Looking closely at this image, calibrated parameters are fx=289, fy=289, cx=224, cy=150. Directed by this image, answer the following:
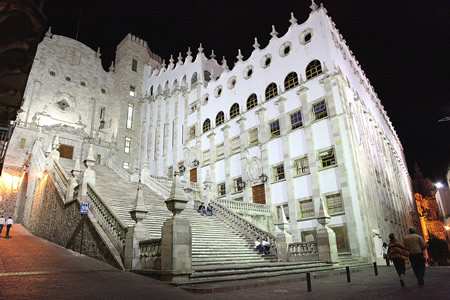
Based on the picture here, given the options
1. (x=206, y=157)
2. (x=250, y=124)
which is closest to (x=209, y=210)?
(x=250, y=124)

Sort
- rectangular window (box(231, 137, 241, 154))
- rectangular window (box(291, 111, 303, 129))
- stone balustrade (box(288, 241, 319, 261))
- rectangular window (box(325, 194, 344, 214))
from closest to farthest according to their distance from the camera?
stone balustrade (box(288, 241, 319, 261))
rectangular window (box(325, 194, 344, 214))
rectangular window (box(291, 111, 303, 129))
rectangular window (box(231, 137, 241, 154))

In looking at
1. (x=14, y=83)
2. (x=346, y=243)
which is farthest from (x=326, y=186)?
(x=14, y=83)

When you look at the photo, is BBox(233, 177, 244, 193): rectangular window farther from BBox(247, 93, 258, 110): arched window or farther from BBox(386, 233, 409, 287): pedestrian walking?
BBox(386, 233, 409, 287): pedestrian walking

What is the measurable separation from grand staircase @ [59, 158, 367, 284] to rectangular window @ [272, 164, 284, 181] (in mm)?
8278

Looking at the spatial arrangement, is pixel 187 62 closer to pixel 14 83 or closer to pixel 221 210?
pixel 221 210

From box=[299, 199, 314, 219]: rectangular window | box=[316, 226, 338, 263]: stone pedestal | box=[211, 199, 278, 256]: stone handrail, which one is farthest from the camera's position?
box=[299, 199, 314, 219]: rectangular window

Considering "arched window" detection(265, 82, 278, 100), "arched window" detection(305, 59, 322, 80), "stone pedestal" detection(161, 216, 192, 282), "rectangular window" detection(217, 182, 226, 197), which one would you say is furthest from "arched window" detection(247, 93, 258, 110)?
"stone pedestal" detection(161, 216, 192, 282)

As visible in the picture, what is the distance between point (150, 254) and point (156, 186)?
13691 mm

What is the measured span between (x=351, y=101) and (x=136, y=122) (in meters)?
29.6

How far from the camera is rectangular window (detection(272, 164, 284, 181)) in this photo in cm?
2491

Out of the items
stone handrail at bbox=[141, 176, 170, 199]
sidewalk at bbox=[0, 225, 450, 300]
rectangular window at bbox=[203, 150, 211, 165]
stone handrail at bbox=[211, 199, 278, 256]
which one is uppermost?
rectangular window at bbox=[203, 150, 211, 165]

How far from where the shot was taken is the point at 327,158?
22297 mm

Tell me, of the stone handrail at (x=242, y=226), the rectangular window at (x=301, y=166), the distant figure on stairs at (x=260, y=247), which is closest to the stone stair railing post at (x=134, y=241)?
the distant figure on stairs at (x=260, y=247)

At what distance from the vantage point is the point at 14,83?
6.75 m
